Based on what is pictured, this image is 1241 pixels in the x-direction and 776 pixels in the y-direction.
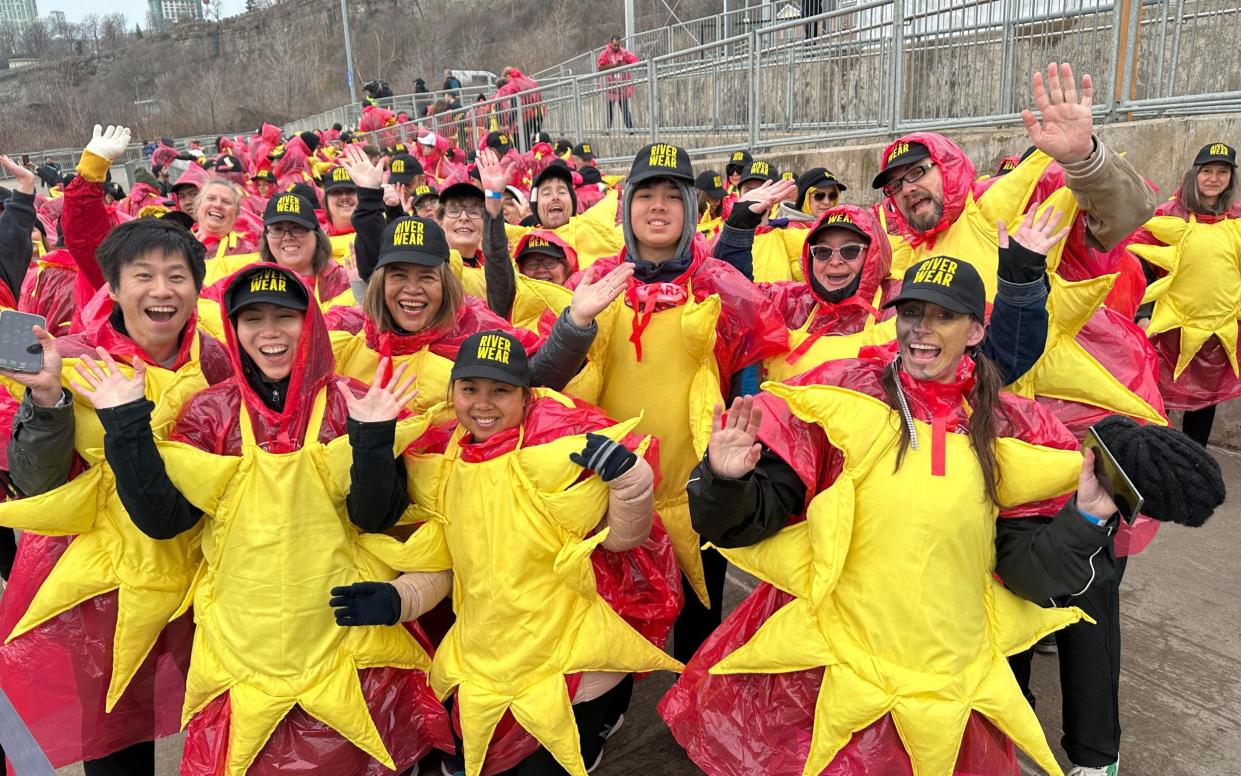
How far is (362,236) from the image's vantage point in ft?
12.5

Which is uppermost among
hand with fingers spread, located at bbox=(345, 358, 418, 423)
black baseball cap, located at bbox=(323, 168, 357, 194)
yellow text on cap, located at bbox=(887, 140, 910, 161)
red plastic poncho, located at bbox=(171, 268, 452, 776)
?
black baseball cap, located at bbox=(323, 168, 357, 194)

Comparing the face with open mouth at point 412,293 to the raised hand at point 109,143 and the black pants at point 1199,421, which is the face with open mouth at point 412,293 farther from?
the black pants at point 1199,421

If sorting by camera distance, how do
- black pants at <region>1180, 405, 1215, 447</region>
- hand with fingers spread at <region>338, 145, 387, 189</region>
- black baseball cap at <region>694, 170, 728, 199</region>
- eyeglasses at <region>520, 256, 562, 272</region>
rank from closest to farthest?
hand with fingers spread at <region>338, 145, 387, 189</region>, eyeglasses at <region>520, 256, 562, 272</region>, black pants at <region>1180, 405, 1215, 447</region>, black baseball cap at <region>694, 170, 728, 199</region>

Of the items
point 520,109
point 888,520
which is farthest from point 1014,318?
point 520,109

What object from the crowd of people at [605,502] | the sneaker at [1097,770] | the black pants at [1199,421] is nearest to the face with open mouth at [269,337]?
the crowd of people at [605,502]

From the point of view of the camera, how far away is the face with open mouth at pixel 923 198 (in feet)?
11.5

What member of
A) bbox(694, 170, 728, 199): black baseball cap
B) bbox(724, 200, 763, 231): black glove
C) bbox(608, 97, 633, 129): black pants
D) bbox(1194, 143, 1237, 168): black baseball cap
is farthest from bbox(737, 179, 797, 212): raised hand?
bbox(608, 97, 633, 129): black pants

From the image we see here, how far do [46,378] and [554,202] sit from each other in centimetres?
379

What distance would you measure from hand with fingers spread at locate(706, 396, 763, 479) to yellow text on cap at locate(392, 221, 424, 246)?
4.87 feet

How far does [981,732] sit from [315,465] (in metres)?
1.97

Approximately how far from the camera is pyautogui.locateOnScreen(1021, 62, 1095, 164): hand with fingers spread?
2.67 metres

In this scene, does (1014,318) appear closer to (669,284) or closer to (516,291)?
(669,284)

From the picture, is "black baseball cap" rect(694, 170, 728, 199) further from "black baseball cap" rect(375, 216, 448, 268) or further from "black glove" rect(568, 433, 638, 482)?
"black glove" rect(568, 433, 638, 482)

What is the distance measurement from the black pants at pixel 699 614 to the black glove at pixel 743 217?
1445mm
